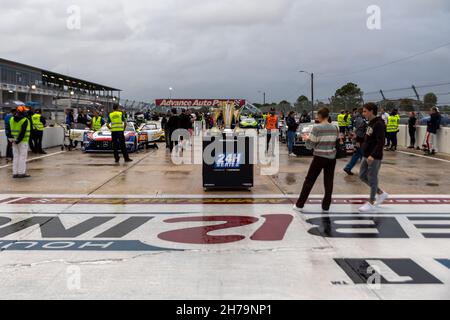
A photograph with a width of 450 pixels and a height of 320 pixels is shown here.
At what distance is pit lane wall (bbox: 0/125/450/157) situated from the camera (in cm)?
1656

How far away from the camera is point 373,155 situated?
302 inches

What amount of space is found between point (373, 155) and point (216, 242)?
3105 mm

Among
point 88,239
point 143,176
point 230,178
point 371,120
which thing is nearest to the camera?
point 88,239

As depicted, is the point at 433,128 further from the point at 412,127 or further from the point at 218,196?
the point at 218,196

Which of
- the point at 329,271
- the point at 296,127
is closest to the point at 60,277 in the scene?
the point at 329,271

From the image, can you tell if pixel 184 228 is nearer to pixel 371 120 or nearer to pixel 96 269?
pixel 96 269

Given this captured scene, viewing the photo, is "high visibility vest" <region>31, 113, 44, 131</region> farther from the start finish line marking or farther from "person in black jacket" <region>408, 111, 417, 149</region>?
"person in black jacket" <region>408, 111, 417, 149</region>

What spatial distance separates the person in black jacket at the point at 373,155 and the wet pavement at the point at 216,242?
27 centimetres

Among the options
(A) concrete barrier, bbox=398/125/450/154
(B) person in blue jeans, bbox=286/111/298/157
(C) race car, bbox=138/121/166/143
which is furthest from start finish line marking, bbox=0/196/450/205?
(C) race car, bbox=138/121/166/143

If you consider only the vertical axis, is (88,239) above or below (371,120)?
below

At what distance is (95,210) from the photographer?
7.94 meters

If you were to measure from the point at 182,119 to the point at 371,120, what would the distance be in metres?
11.6

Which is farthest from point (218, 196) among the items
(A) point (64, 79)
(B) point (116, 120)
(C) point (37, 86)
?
(A) point (64, 79)

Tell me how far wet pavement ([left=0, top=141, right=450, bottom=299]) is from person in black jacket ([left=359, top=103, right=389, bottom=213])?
0.88 ft
